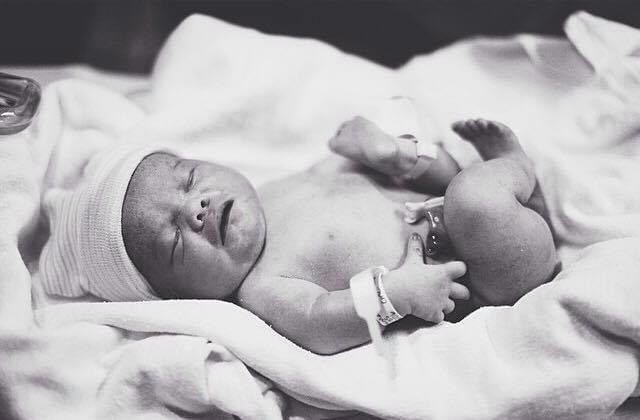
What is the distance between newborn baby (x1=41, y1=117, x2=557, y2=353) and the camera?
1039 millimetres

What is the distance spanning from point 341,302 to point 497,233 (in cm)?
30

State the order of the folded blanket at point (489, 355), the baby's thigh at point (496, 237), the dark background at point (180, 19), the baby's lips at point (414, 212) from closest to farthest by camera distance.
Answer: the folded blanket at point (489, 355)
the baby's thigh at point (496, 237)
the baby's lips at point (414, 212)
the dark background at point (180, 19)

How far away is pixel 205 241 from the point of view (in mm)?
1105

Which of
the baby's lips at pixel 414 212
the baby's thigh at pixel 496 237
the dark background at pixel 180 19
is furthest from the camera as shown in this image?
the dark background at pixel 180 19

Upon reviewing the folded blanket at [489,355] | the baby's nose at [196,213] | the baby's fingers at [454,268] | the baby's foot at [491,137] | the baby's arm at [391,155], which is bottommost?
the folded blanket at [489,355]

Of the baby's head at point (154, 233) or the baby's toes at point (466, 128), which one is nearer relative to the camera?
the baby's head at point (154, 233)

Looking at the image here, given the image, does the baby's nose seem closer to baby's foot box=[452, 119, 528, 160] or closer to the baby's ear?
the baby's ear

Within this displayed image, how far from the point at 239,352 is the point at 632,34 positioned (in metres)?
1.08

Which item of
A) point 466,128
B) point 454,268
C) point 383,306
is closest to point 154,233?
point 383,306

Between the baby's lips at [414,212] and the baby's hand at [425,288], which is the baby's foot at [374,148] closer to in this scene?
the baby's lips at [414,212]

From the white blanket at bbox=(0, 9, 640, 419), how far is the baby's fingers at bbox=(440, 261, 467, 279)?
8 cm

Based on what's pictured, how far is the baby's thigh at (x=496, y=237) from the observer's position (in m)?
1.03

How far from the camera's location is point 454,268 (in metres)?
1.06

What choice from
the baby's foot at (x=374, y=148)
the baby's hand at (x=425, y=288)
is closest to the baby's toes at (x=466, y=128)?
the baby's foot at (x=374, y=148)
